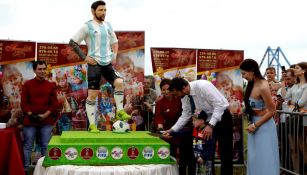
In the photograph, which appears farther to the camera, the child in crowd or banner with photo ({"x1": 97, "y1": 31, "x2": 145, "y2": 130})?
banner with photo ({"x1": 97, "y1": 31, "x2": 145, "y2": 130})

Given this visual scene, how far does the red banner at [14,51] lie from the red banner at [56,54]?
16cm

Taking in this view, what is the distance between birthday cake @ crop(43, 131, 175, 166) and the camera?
448cm

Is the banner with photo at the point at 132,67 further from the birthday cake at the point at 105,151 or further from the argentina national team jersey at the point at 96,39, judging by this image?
the birthday cake at the point at 105,151

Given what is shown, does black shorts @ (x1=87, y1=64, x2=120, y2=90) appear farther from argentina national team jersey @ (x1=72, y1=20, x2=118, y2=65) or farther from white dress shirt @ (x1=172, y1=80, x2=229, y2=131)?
white dress shirt @ (x1=172, y1=80, x2=229, y2=131)

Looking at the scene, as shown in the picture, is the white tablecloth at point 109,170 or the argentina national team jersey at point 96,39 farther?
the argentina national team jersey at point 96,39

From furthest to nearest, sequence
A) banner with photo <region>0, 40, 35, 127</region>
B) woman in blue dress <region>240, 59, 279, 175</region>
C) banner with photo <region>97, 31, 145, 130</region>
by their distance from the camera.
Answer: banner with photo <region>97, 31, 145, 130</region>, banner with photo <region>0, 40, 35, 127</region>, woman in blue dress <region>240, 59, 279, 175</region>

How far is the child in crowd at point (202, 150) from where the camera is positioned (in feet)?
14.7

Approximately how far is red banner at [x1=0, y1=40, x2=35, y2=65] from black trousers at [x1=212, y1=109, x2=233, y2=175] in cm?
342

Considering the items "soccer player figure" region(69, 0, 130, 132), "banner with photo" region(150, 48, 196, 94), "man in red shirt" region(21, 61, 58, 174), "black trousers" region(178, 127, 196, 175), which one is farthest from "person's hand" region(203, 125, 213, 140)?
"banner with photo" region(150, 48, 196, 94)

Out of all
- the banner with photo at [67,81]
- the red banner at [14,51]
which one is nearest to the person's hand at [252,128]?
the banner with photo at [67,81]

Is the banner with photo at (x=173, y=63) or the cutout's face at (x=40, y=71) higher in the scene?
the banner with photo at (x=173, y=63)

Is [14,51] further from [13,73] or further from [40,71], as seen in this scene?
[40,71]

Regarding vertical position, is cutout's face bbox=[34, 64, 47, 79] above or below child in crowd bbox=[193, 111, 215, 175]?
above

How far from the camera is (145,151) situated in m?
4.64
